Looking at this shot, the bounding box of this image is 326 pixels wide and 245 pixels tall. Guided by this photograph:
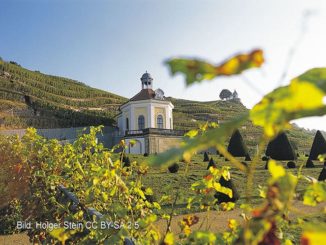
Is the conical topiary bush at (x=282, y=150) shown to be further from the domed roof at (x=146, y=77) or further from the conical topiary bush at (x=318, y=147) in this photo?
the domed roof at (x=146, y=77)

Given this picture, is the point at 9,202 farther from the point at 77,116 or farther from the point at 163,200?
the point at 77,116

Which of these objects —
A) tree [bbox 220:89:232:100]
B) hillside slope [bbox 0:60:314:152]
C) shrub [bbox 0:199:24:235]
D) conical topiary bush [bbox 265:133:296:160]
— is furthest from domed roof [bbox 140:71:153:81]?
tree [bbox 220:89:232:100]

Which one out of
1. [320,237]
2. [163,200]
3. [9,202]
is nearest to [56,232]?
[320,237]

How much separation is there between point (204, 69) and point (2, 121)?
1824 inches

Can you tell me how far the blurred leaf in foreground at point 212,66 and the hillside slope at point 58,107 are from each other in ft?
148

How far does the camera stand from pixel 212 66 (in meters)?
0.65

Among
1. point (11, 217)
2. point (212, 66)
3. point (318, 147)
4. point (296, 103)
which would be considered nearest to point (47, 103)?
point (318, 147)

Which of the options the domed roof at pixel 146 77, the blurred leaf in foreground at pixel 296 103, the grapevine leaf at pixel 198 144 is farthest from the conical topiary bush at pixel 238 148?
the grapevine leaf at pixel 198 144

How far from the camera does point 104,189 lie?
11.7ft

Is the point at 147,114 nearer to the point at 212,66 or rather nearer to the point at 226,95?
the point at 212,66

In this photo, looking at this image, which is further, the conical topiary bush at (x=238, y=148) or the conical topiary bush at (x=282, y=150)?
the conical topiary bush at (x=238, y=148)

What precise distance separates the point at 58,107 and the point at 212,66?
54065 mm

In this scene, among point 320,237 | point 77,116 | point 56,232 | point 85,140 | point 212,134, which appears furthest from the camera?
point 77,116

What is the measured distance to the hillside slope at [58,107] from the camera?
154 feet
